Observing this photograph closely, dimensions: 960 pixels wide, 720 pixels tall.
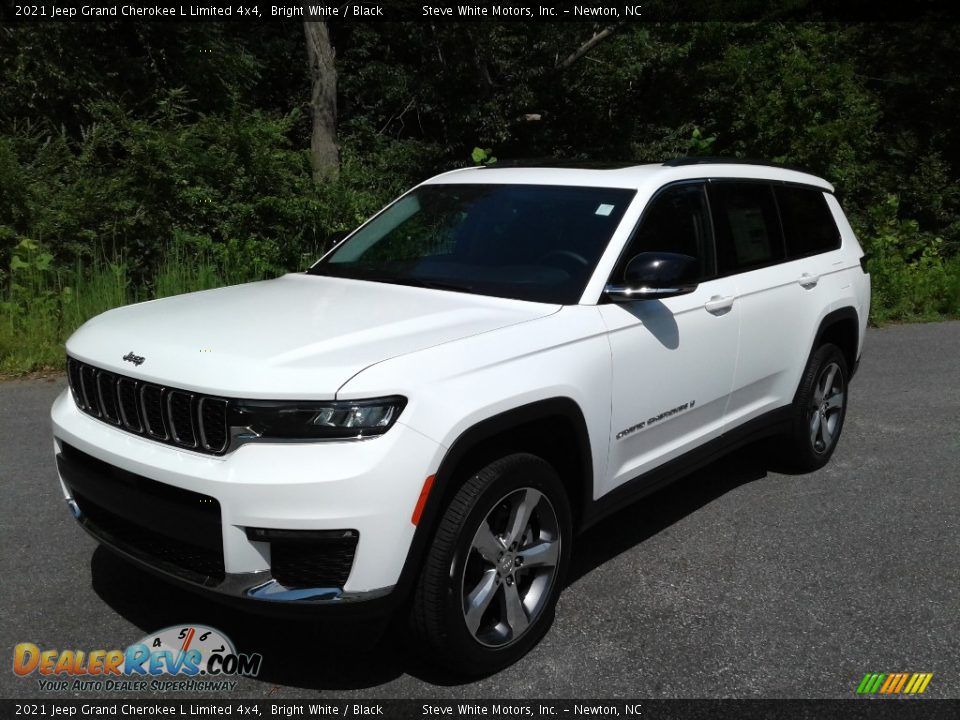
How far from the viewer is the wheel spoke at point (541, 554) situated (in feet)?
11.4

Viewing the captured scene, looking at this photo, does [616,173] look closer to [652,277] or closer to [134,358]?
[652,277]

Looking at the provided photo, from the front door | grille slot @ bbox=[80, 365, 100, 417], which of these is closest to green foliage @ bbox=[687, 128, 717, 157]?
the front door

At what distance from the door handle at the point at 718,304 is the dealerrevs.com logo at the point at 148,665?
247 centimetres

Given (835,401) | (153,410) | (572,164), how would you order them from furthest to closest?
(835,401) → (572,164) → (153,410)

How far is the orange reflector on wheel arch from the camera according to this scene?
117 inches

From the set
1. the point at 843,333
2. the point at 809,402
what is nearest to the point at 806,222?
the point at 843,333

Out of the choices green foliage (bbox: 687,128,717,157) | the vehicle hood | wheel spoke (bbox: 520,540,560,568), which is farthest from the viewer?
green foliage (bbox: 687,128,717,157)

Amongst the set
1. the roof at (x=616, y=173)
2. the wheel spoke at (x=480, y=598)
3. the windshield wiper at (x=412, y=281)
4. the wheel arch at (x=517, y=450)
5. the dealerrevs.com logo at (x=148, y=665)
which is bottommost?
the dealerrevs.com logo at (x=148, y=665)

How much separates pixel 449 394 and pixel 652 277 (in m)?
1.18

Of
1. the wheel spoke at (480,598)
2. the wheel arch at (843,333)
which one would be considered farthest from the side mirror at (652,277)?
the wheel arch at (843,333)

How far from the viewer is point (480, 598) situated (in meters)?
3.31

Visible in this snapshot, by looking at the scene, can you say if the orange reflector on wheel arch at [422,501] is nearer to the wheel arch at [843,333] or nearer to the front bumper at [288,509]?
the front bumper at [288,509]

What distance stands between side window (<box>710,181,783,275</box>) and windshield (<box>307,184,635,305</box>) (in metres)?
0.70

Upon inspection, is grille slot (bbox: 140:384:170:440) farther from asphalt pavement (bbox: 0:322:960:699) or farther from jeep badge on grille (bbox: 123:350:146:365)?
asphalt pavement (bbox: 0:322:960:699)
